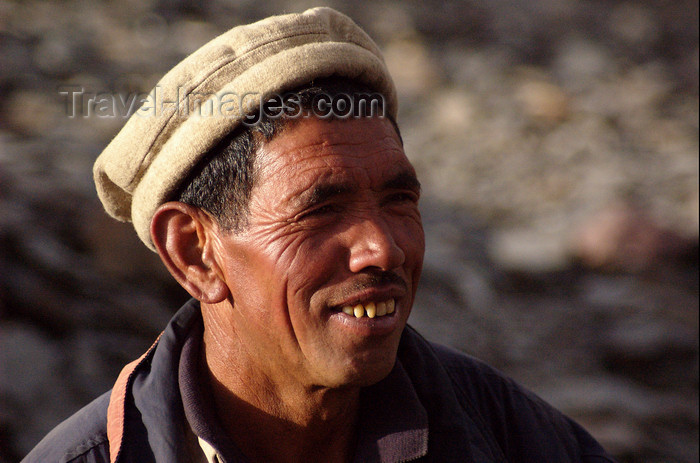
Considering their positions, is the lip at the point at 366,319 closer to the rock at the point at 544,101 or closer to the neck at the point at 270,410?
the neck at the point at 270,410

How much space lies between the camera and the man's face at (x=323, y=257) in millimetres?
1843

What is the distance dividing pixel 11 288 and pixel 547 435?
278 cm

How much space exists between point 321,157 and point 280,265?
10.7 inches

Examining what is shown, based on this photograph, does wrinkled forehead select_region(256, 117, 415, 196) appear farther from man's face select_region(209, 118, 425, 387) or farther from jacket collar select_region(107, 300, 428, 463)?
jacket collar select_region(107, 300, 428, 463)

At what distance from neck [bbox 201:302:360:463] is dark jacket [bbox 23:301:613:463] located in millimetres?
98

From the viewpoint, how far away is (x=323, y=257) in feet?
6.08

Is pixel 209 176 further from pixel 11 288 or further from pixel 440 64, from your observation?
pixel 440 64

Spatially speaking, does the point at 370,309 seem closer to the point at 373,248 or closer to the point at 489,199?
the point at 373,248

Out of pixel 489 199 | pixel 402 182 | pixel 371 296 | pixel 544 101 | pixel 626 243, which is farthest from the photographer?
→ pixel 544 101

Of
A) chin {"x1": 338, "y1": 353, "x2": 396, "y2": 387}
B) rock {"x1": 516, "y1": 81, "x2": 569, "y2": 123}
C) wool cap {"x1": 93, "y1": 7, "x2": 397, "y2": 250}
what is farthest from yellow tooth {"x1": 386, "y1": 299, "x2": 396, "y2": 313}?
rock {"x1": 516, "y1": 81, "x2": 569, "y2": 123}

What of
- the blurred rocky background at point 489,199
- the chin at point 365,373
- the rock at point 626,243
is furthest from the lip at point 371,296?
the rock at point 626,243

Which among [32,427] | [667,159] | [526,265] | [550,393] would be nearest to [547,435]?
[32,427]

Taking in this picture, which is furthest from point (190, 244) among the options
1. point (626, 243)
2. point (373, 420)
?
point (626, 243)

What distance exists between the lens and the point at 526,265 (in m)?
5.90
